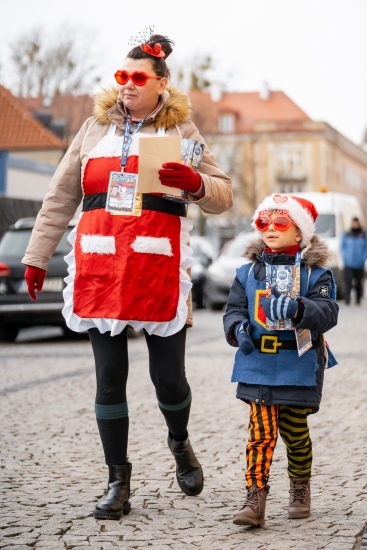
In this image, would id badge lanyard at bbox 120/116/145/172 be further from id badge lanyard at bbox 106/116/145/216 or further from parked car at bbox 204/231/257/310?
parked car at bbox 204/231/257/310

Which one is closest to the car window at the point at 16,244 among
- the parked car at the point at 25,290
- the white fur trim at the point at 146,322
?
the parked car at the point at 25,290

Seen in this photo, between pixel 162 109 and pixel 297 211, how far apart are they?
0.75 m

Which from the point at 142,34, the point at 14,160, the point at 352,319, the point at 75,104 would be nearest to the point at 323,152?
the point at 75,104

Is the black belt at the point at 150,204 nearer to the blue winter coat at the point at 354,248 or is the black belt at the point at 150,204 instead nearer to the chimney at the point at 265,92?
the blue winter coat at the point at 354,248

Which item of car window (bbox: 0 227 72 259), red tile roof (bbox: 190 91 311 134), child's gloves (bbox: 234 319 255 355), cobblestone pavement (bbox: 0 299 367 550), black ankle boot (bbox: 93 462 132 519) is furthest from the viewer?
Result: red tile roof (bbox: 190 91 311 134)

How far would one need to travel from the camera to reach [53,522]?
463 centimetres

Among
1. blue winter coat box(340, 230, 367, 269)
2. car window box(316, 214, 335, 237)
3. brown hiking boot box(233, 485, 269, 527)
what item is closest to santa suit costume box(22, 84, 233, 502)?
brown hiking boot box(233, 485, 269, 527)

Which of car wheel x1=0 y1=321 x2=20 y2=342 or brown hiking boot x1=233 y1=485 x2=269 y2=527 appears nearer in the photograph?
brown hiking boot x1=233 y1=485 x2=269 y2=527

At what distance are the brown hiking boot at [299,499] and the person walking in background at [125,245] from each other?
0.61 meters

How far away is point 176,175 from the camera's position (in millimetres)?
4680

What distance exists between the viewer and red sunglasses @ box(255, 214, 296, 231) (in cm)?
478

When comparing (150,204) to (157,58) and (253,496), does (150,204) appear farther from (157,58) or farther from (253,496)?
(253,496)

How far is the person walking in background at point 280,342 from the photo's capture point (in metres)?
4.57

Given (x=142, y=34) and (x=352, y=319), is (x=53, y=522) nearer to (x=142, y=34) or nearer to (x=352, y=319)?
(x=142, y=34)
